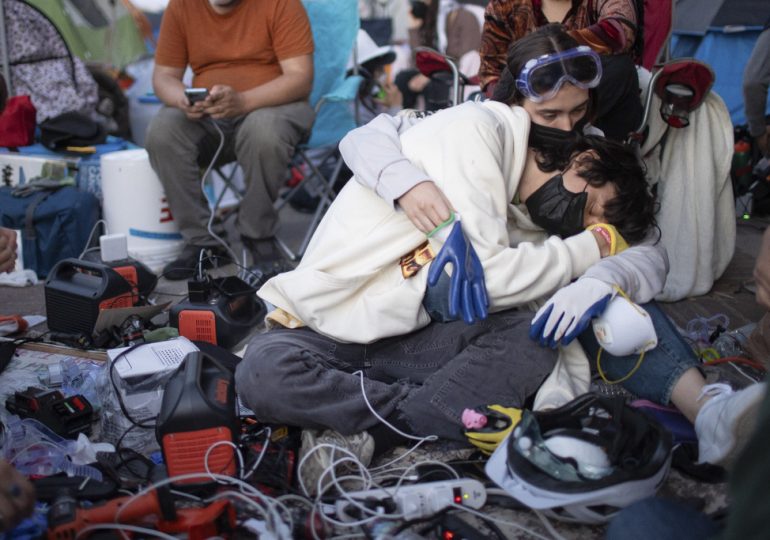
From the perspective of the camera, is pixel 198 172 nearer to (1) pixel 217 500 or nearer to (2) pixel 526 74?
(2) pixel 526 74

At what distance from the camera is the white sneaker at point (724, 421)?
1.31m

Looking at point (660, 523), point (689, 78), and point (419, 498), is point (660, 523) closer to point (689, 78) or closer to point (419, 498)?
point (419, 498)

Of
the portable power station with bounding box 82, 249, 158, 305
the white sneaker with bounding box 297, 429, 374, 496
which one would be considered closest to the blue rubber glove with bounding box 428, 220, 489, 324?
the white sneaker with bounding box 297, 429, 374, 496

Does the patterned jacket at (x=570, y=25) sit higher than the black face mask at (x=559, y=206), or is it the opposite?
the patterned jacket at (x=570, y=25)

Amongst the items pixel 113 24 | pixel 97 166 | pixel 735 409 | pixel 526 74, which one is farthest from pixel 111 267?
pixel 113 24

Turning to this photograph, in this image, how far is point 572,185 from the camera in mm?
1872

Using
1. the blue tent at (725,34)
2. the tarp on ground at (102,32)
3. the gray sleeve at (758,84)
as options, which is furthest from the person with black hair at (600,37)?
the tarp on ground at (102,32)

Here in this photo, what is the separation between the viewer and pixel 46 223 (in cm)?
327

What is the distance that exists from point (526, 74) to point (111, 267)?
1645 mm

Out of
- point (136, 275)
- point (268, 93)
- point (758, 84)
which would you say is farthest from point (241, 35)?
point (758, 84)

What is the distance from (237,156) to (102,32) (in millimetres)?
3271

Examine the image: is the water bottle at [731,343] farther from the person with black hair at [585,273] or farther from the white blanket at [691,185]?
the person with black hair at [585,273]

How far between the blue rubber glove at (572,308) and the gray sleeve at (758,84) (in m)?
3.08

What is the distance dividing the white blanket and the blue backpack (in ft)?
8.21
